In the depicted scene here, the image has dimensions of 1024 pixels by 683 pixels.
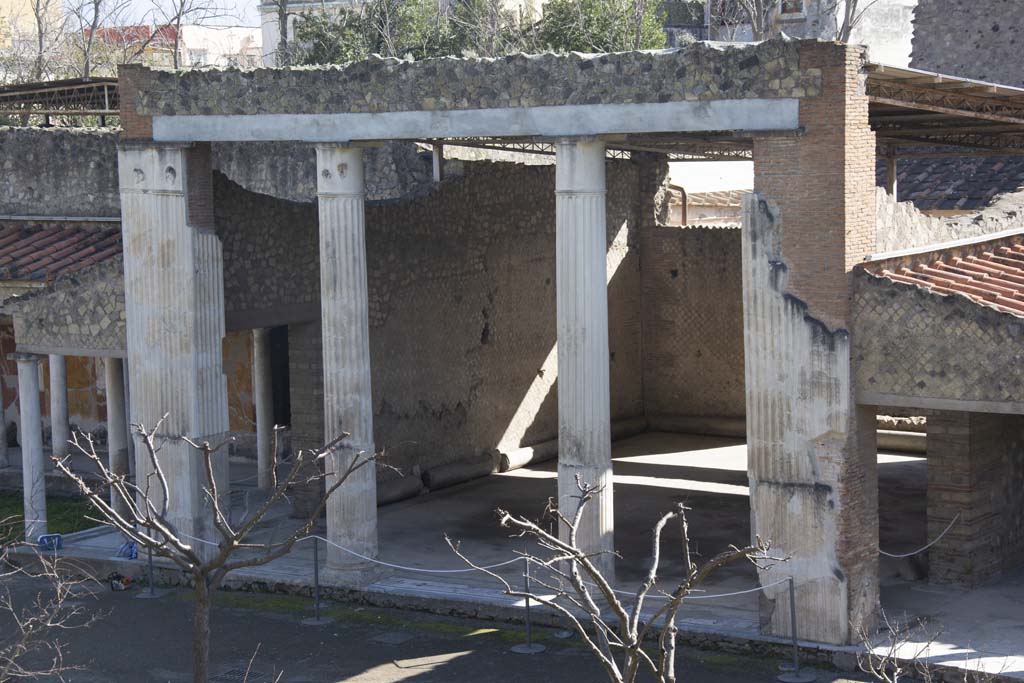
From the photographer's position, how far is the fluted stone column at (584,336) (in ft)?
46.1

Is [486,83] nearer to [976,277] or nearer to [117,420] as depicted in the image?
[976,277]

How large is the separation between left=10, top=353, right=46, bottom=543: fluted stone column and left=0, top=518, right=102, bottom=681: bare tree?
412 mm

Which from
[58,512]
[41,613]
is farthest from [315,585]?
[58,512]

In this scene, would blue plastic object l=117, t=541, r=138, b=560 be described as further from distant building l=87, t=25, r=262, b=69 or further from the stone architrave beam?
distant building l=87, t=25, r=262, b=69

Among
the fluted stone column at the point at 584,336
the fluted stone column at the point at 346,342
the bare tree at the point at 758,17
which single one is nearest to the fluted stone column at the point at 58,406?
the fluted stone column at the point at 346,342

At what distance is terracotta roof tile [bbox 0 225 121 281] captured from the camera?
61.2 ft

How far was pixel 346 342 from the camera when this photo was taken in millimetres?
15398

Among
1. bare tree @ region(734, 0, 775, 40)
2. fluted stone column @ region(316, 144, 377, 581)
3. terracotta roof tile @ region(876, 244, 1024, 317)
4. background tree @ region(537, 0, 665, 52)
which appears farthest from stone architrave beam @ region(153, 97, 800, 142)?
bare tree @ region(734, 0, 775, 40)

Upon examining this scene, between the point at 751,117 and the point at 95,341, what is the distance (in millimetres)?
7842

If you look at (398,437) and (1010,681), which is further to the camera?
(398,437)

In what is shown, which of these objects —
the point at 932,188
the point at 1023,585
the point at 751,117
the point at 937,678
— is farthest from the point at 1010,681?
the point at 932,188

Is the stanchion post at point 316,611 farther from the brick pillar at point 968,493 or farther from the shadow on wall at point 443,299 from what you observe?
the brick pillar at point 968,493

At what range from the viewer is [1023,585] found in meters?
14.8

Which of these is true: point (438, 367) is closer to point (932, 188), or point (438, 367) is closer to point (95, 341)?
point (95, 341)
